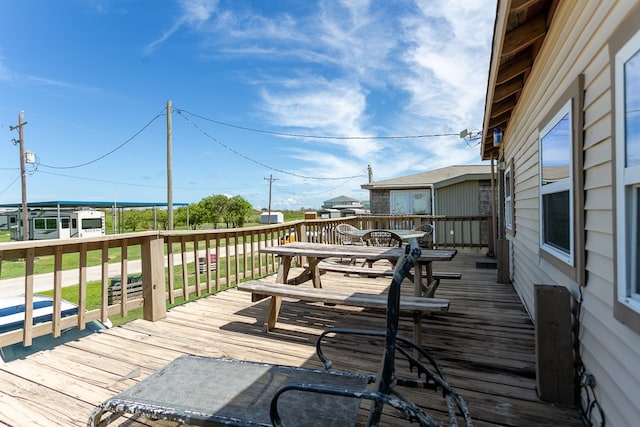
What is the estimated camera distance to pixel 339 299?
2727mm

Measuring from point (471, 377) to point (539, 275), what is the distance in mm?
1480

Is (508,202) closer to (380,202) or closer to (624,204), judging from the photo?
(624,204)

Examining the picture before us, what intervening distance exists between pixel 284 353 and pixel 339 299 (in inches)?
25.2

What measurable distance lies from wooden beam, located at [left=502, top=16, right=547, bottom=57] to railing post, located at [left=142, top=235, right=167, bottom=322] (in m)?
3.91

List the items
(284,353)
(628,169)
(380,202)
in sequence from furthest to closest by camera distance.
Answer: (380,202), (284,353), (628,169)

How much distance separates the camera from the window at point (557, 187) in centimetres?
212

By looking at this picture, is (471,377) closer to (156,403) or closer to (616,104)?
(616,104)

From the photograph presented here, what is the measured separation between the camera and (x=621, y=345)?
4.38 ft

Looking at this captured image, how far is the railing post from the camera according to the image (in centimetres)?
338

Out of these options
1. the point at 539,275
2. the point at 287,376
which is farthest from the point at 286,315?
the point at 539,275

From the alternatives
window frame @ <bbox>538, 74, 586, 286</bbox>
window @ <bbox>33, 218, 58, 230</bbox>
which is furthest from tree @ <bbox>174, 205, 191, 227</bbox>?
window frame @ <bbox>538, 74, 586, 286</bbox>

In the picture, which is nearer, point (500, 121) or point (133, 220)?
point (500, 121)

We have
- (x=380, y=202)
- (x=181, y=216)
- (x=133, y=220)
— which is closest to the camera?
(x=380, y=202)

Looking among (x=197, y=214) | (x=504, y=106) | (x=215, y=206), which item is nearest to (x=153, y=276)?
(x=504, y=106)
